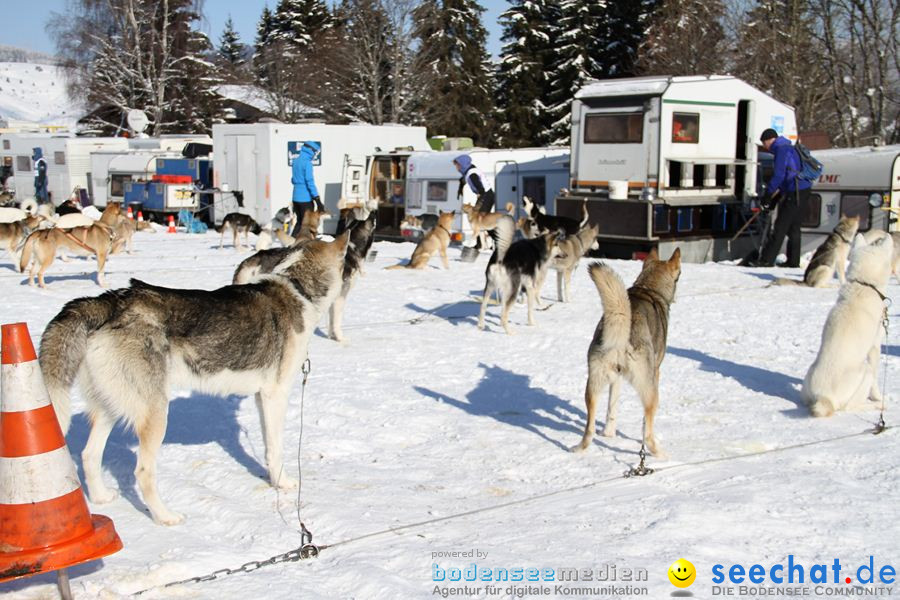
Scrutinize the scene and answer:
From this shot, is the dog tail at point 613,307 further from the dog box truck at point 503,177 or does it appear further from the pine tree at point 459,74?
the pine tree at point 459,74

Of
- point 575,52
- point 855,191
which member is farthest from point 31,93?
point 855,191

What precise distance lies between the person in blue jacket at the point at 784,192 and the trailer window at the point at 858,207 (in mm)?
2108

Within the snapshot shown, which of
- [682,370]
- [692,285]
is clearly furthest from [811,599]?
[692,285]

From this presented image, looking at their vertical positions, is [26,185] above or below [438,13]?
below

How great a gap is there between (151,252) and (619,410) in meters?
11.9

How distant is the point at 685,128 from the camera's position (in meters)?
15.6

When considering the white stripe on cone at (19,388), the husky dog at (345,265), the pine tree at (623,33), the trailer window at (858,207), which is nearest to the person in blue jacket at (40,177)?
the husky dog at (345,265)

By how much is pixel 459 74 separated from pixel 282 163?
22.7m

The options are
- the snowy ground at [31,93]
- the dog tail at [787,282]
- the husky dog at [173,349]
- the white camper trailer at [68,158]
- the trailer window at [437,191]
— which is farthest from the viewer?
the snowy ground at [31,93]

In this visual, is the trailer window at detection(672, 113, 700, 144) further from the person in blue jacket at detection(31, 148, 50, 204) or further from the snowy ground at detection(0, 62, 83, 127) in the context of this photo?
the snowy ground at detection(0, 62, 83, 127)

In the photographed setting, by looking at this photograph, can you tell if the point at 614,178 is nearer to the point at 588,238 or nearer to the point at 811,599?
the point at 588,238

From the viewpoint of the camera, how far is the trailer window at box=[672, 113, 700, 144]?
1546cm

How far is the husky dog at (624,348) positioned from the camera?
189 inches

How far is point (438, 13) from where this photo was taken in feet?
131
